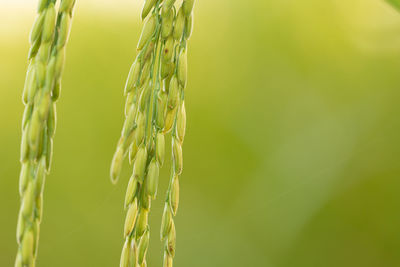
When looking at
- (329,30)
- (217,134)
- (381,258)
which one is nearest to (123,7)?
(217,134)

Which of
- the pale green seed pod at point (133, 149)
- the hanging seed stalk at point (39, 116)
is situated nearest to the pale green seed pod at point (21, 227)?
the hanging seed stalk at point (39, 116)

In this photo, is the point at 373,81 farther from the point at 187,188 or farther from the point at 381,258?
the point at 187,188

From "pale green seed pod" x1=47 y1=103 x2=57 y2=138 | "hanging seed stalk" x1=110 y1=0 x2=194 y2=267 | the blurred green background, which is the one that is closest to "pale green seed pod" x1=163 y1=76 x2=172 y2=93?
"hanging seed stalk" x1=110 y1=0 x2=194 y2=267

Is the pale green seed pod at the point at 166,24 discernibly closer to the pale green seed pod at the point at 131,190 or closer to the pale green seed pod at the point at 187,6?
the pale green seed pod at the point at 187,6

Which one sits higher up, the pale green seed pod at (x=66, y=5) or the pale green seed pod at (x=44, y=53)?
the pale green seed pod at (x=66, y=5)

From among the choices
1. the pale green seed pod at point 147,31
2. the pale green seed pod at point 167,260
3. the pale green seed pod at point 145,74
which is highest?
the pale green seed pod at point 147,31

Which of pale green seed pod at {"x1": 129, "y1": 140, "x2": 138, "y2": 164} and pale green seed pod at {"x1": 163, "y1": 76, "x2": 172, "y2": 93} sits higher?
pale green seed pod at {"x1": 163, "y1": 76, "x2": 172, "y2": 93}

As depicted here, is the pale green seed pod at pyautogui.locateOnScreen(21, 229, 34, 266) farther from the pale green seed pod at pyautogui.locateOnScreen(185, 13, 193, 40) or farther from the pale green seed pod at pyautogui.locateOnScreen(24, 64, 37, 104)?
the pale green seed pod at pyautogui.locateOnScreen(185, 13, 193, 40)
